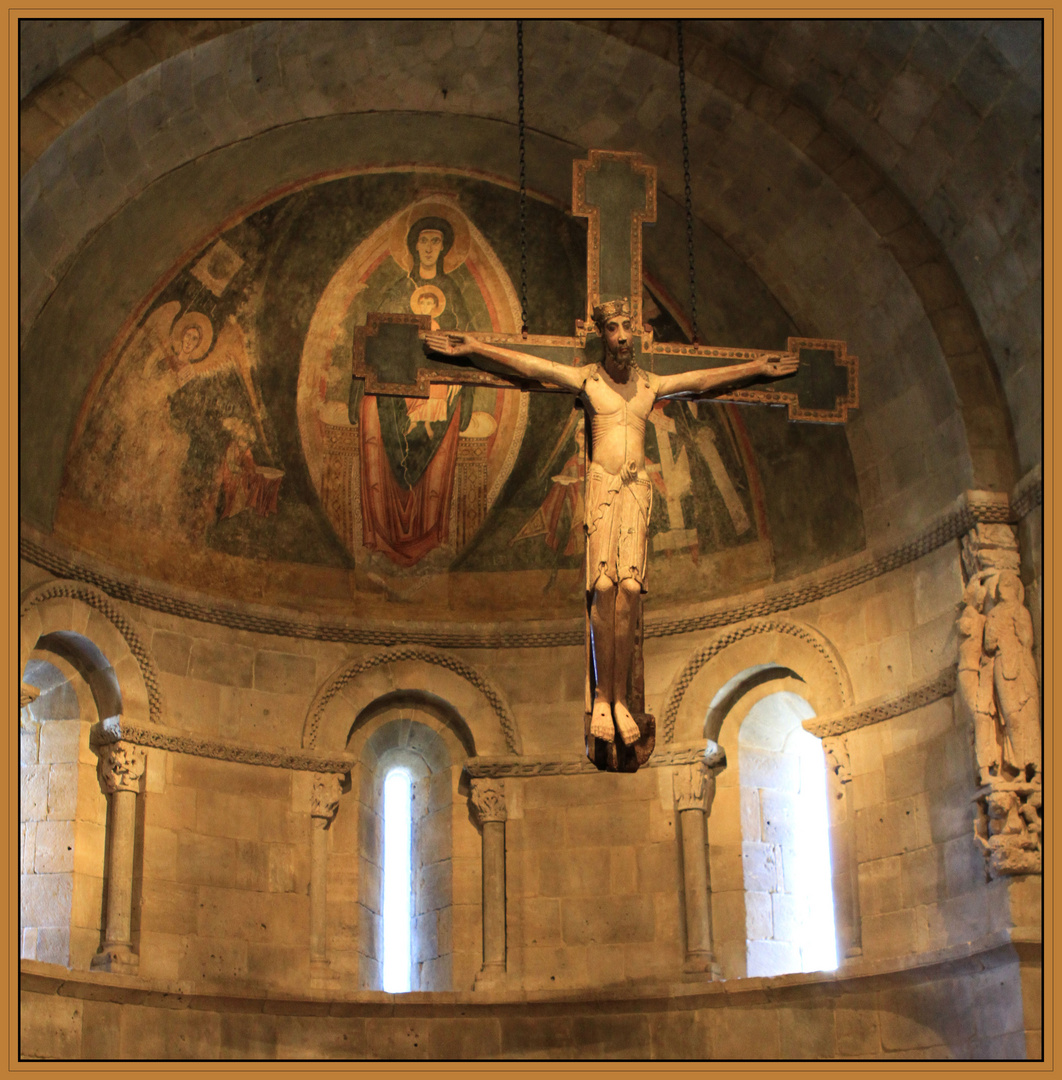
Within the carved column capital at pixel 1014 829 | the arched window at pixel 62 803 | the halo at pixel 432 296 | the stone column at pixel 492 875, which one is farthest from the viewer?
the halo at pixel 432 296

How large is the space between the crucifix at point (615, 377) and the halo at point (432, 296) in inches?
171

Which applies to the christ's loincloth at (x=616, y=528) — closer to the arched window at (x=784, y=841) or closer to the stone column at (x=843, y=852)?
the stone column at (x=843, y=852)

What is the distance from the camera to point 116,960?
1250 cm

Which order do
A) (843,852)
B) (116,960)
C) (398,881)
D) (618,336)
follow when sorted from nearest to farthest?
(618,336), (116,960), (843,852), (398,881)

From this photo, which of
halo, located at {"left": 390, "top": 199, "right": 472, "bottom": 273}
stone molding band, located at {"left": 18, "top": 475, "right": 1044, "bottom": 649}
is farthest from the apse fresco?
stone molding band, located at {"left": 18, "top": 475, "right": 1044, "bottom": 649}

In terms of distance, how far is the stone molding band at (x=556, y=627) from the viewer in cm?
1245

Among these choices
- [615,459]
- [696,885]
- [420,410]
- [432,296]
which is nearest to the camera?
[615,459]


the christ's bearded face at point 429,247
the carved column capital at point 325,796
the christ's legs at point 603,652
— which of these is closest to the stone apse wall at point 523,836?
the carved column capital at point 325,796

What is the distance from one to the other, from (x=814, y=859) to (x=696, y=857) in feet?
3.83

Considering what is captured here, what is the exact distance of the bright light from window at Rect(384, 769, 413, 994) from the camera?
1440 centimetres

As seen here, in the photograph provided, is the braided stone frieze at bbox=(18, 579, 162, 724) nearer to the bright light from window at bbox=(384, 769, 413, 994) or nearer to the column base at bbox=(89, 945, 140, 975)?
the column base at bbox=(89, 945, 140, 975)

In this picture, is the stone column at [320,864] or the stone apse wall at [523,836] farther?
the stone column at [320,864]

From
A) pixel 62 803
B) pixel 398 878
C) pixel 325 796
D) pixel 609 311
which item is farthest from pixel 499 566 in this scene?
pixel 609 311

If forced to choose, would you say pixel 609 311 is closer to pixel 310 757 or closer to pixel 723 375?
pixel 723 375
